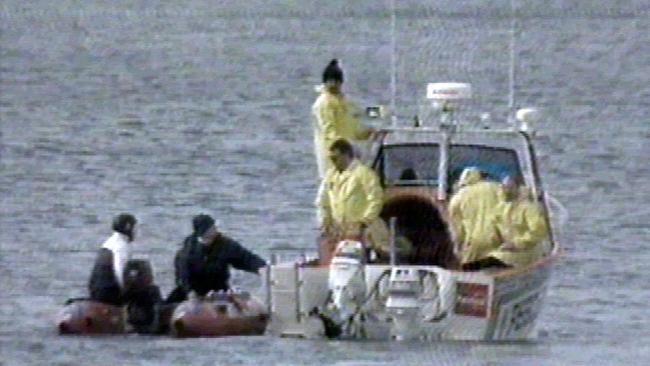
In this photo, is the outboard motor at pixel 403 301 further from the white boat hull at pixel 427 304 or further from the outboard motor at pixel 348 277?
the outboard motor at pixel 348 277

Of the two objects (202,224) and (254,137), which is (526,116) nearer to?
(202,224)

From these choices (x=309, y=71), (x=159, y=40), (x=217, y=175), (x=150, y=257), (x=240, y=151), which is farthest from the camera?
(x=159, y=40)

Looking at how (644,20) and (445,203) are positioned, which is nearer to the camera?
(445,203)

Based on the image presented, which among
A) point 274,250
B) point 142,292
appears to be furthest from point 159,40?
point 142,292

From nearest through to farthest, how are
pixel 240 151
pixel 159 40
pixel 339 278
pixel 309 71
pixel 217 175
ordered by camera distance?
pixel 339 278, pixel 217 175, pixel 240 151, pixel 309 71, pixel 159 40

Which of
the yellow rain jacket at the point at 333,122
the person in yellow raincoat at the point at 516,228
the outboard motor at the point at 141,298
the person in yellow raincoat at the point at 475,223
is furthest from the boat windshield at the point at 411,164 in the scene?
the outboard motor at the point at 141,298

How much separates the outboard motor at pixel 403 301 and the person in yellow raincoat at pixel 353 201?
56 centimetres

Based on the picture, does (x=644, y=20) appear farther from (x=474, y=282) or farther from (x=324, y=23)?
(x=474, y=282)

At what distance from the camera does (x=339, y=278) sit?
23656 mm

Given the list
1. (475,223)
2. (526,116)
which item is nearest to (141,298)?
(475,223)

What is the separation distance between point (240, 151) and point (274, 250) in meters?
9.34

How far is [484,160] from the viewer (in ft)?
82.4

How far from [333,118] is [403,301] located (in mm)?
1844

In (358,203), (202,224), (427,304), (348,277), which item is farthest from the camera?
(202,224)
